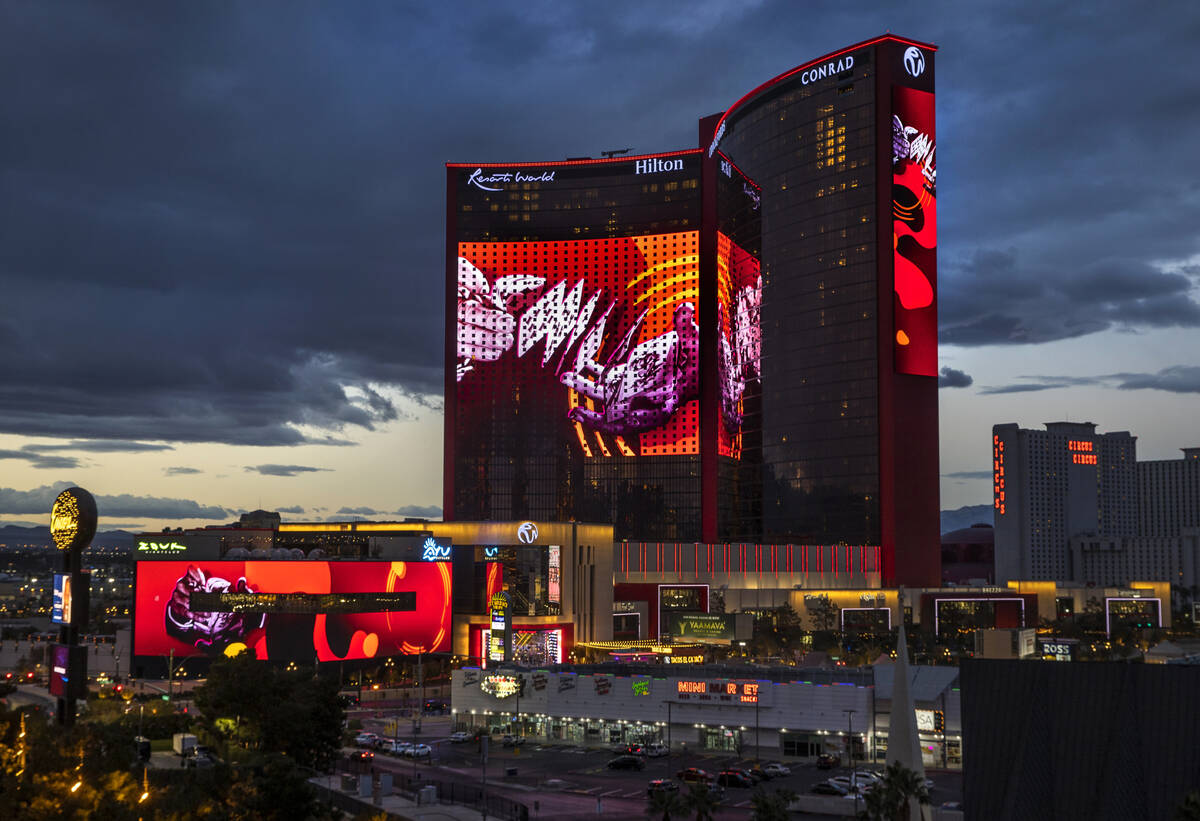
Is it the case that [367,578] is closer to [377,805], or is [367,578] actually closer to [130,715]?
[130,715]

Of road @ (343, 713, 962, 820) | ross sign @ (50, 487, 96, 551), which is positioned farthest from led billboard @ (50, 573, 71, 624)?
road @ (343, 713, 962, 820)

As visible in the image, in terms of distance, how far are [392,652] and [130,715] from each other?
50.8 metres

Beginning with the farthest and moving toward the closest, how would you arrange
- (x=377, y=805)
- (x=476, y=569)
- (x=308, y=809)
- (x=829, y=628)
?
(x=829, y=628), (x=476, y=569), (x=377, y=805), (x=308, y=809)

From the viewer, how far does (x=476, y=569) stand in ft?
529

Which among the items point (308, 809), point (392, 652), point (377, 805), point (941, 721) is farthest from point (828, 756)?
point (392, 652)

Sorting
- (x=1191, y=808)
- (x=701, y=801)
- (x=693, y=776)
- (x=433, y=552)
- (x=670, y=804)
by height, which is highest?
(x=433, y=552)

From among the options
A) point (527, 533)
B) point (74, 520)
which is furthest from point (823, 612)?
point (74, 520)

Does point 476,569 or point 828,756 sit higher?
point 476,569

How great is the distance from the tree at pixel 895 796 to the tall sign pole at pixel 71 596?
47.2 metres

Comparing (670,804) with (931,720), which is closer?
(670,804)

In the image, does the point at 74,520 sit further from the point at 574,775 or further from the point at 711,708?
the point at 711,708

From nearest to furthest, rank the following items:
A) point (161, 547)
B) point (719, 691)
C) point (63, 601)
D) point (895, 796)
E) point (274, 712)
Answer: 1. point (895, 796)
2. point (63, 601)
3. point (274, 712)
4. point (719, 691)
5. point (161, 547)

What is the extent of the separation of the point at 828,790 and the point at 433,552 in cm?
8533

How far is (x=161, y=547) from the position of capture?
145250mm
